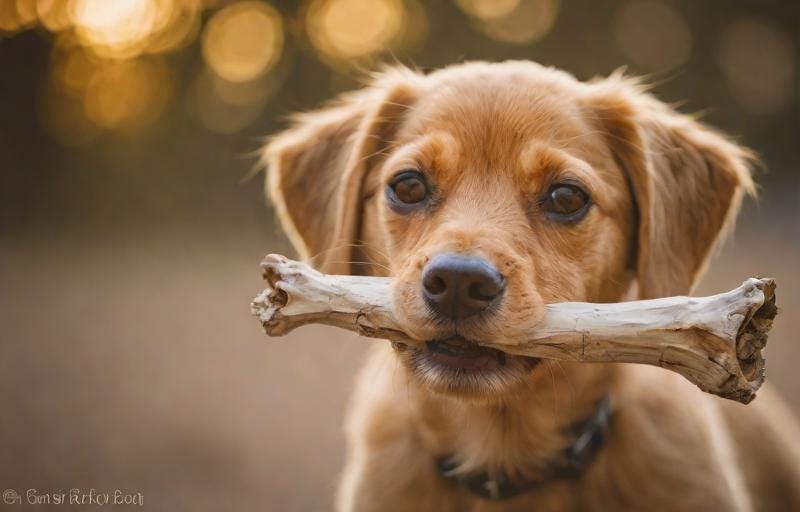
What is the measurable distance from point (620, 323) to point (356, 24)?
6186 millimetres

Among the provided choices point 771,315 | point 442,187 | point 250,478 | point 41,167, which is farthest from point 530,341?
point 41,167

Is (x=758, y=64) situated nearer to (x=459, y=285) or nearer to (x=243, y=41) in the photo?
(x=243, y=41)

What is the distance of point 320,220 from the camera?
369cm

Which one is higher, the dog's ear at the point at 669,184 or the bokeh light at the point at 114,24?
the bokeh light at the point at 114,24

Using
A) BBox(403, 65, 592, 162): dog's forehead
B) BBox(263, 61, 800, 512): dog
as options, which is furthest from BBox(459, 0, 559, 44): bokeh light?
BBox(403, 65, 592, 162): dog's forehead

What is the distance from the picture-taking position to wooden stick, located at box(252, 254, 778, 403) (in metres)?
1.97

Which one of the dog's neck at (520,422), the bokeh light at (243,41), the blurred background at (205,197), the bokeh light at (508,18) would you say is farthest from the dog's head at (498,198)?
the bokeh light at (243,41)

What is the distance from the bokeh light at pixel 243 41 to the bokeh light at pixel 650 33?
3.84m

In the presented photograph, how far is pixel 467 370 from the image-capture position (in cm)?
254

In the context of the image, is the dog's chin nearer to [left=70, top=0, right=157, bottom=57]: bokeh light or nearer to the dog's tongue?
the dog's tongue

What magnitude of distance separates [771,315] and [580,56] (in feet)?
24.1

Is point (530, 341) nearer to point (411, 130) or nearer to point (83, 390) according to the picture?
point (411, 130)

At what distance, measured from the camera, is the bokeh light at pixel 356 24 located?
25.0 feet

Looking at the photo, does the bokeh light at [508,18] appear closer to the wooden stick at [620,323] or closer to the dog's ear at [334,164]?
Result: the dog's ear at [334,164]
